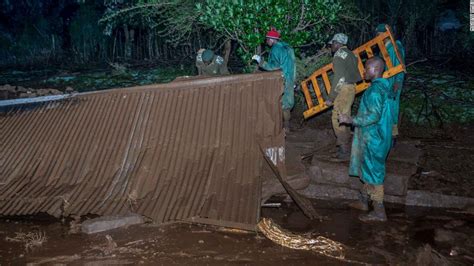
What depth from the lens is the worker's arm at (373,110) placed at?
4898mm

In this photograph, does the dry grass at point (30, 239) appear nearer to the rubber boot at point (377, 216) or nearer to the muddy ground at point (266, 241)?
the muddy ground at point (266, 241)

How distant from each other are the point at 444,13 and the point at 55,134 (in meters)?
16.1

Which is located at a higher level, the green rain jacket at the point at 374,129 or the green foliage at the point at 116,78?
the green foliage at the point at 116,78

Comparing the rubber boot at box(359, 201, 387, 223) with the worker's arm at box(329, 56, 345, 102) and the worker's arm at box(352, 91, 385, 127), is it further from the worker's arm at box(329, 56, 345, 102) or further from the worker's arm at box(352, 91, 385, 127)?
the worker's arm at box(329, 56, 345, 102)

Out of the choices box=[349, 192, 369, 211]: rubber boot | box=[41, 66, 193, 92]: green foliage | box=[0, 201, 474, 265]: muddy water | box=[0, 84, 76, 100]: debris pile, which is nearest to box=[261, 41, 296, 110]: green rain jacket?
box=[349, 192, 369, 211]: rubber boot

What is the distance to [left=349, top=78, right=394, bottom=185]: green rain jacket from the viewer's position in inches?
194

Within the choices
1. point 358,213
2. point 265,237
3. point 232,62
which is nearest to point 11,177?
point 265,237

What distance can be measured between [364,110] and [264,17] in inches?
117

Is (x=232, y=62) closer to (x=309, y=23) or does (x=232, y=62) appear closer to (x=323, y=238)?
(x=309, y=23)

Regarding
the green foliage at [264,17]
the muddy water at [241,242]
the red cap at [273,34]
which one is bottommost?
the muddy water at [241,242]

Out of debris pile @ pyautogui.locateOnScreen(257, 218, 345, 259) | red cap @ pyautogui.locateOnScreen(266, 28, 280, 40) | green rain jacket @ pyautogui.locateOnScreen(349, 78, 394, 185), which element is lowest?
debris pile @ pyautogui.locateOnScreen(257, 218, 345, 259)

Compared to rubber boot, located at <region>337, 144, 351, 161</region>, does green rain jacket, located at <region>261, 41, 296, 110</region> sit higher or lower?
higher

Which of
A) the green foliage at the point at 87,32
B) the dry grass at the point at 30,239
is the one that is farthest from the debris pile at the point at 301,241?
the green foliage at the point at 87,32

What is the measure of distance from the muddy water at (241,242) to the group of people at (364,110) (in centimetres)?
40
